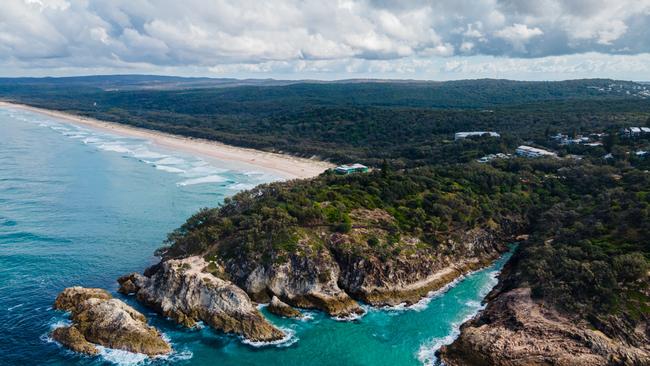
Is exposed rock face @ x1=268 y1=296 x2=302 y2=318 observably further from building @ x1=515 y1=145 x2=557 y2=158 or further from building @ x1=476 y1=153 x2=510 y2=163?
building @ x1=515 y1=145 x2=557 y2=158

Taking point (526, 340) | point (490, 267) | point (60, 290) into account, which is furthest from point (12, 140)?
point (526, 340)

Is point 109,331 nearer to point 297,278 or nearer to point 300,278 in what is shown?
point 297,278

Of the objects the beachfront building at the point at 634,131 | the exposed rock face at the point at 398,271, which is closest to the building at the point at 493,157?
the beachfront building at the point at 634,131

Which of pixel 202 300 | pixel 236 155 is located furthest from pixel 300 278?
pixel 236 155

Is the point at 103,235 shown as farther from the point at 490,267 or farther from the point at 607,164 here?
the point at 607,164

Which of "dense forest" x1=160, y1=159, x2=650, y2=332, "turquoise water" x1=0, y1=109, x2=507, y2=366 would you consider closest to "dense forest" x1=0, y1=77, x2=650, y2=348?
"dense forest" x1=160, y1=159, x2=650, y2=332

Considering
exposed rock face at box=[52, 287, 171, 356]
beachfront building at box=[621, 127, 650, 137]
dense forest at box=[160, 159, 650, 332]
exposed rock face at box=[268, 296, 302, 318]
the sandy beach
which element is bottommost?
the sandy beach
